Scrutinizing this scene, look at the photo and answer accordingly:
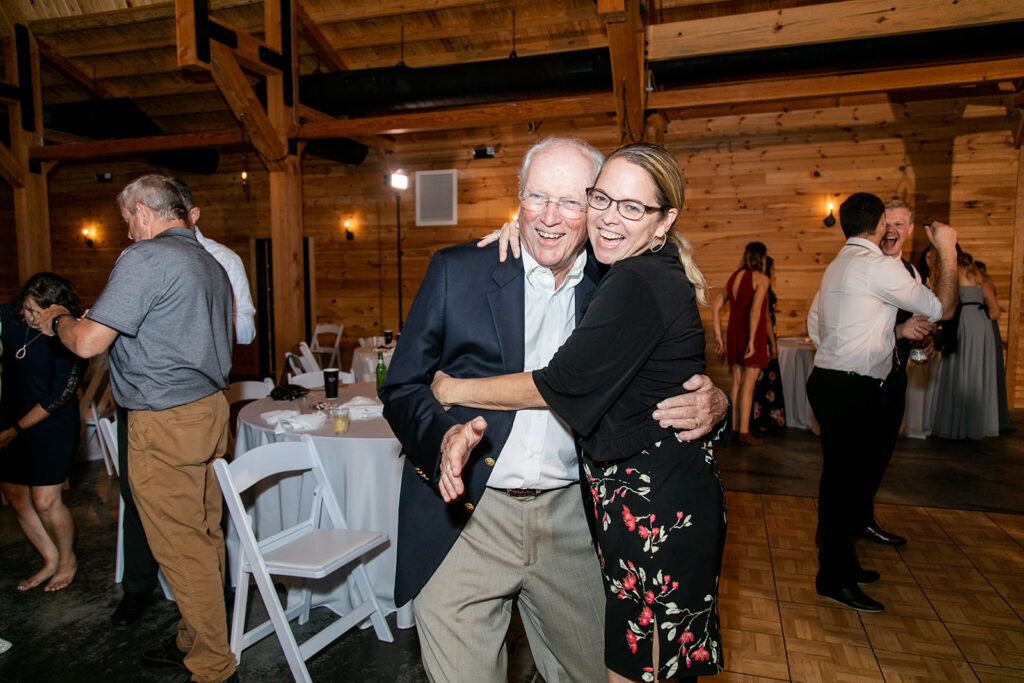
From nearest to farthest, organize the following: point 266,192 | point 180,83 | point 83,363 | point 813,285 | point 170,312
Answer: point 170,312 < point 83,363 < point 813,285 < point 180,83 < point 266,192

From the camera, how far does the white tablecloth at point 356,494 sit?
2686mm

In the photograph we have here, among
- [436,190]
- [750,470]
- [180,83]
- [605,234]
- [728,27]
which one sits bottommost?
[750,470]

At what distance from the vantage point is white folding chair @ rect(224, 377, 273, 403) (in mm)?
3846

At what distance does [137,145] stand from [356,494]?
747 cm

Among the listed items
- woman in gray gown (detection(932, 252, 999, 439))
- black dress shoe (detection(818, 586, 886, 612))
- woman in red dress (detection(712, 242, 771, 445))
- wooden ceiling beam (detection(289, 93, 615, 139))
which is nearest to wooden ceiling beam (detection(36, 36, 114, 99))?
wooden ceiling beam (detection(289, 93, 615, 139))

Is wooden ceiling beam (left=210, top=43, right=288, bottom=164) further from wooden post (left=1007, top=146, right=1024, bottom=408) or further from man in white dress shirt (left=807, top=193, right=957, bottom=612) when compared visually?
wooden post (left=1007, top=146, right=1024, bottom=408)

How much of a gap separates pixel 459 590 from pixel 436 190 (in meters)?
8.41

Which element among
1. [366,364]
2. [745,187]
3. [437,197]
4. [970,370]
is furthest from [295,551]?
[437,197]

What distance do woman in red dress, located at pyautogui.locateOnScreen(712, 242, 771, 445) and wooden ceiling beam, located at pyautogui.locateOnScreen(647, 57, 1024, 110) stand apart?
1420 millimetres

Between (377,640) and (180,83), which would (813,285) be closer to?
(377,640)

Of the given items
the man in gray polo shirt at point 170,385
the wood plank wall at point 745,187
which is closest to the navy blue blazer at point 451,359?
the man in gray polo shirt at point 170,385

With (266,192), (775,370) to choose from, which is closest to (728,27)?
(775,370)

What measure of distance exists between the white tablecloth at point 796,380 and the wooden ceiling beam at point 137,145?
6.34 m

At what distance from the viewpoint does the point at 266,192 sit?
10250 millimetres
